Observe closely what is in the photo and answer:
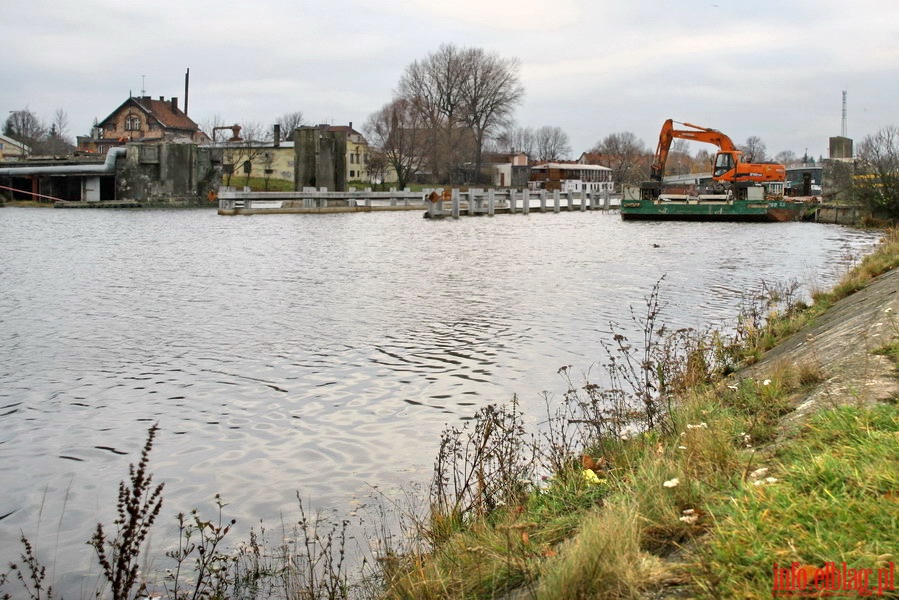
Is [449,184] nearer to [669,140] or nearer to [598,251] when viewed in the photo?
[669,140]

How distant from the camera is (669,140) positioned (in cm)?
5272

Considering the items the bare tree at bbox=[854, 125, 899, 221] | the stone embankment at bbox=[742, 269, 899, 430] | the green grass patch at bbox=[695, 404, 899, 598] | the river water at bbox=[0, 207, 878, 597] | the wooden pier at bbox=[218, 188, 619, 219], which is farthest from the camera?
the wooden pier at bbox=[218, 188, 619, 219]

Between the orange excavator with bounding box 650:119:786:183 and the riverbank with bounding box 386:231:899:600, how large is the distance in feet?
152

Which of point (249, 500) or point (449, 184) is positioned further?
point (449, 184)

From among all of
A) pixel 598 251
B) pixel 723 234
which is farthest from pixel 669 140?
pixel 598 251

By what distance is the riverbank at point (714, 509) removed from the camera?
313cm

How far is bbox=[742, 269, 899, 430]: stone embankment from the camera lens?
5.25 meters

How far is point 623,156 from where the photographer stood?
161 meters

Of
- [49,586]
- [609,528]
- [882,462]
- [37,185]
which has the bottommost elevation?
[49,586]

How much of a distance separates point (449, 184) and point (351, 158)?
11.9 metres

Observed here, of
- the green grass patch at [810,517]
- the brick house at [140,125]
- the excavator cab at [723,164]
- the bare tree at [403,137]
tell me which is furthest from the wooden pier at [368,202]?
the brick house at [140,125]

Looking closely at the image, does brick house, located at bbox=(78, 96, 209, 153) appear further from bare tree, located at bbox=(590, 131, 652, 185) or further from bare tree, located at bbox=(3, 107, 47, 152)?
bare tree, located at bbox=(590, 131, 652, 185)

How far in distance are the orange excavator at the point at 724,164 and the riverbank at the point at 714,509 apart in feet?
152

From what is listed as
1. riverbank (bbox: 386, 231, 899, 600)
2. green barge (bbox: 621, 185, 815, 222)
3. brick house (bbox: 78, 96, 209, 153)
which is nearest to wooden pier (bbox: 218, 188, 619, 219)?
green barge (bbox: 621, 185, 815, 222)
